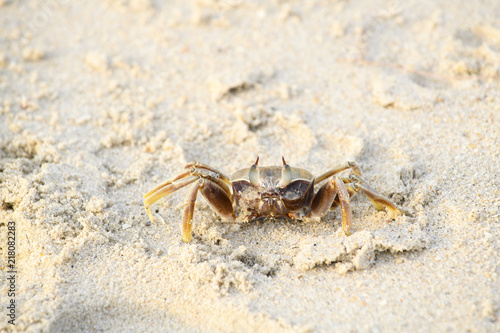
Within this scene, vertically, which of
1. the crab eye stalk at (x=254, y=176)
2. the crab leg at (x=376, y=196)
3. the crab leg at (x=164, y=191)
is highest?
the crab eye stalk at (x=254, y=176)

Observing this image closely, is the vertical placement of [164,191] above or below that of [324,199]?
above

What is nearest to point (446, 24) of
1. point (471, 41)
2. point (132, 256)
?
point (471, 41)

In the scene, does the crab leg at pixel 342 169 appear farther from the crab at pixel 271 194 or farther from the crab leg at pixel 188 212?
the crab leg at pixel 188 212

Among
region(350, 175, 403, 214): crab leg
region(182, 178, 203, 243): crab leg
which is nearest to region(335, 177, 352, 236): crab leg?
region(350, 175, 403, 214): crab leg

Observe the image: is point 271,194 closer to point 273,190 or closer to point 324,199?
point 273,190

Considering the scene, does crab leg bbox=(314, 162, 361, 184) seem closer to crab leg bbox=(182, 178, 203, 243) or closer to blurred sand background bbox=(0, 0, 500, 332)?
blurred sand background bbox=(0, 0, 500, 332)

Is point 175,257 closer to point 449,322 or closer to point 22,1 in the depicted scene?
point 449,322

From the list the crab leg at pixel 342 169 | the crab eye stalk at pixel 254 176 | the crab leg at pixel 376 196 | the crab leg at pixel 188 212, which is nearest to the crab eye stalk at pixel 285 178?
the crab eye stalk at pixel 254 176

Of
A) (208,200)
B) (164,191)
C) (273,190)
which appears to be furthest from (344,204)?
(164,191)
